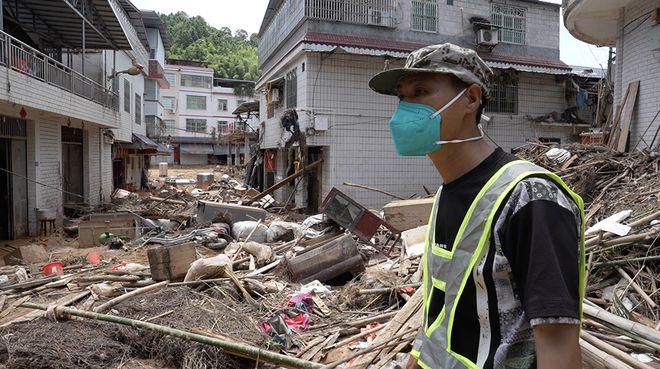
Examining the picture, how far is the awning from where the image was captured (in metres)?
51.1

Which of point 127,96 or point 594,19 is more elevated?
point 594,19

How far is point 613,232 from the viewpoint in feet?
16.6

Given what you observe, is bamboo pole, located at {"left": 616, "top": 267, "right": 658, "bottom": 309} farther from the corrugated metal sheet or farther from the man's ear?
the corrugated metal sheet

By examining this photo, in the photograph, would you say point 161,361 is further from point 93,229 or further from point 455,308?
point 93,229

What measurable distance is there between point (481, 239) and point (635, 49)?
37.6ft

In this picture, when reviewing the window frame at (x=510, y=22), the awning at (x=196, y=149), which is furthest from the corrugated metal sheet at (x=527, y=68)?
the awning at (x=196, y=149)

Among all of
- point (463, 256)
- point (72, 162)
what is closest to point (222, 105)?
point (72, 162)

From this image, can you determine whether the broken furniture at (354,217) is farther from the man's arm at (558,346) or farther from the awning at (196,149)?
the awning at (196,149)

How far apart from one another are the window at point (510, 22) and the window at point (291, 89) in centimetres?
795

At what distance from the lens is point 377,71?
14.9 m

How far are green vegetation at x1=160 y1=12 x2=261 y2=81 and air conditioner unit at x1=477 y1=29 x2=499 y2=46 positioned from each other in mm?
49664

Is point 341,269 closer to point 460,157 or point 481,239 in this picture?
point 460,157

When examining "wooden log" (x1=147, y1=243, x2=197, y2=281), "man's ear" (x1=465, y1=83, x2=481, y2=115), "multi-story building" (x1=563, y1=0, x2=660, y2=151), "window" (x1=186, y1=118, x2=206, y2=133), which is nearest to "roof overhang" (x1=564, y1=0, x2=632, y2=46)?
"multi-story building" (x1=563, y1=0, x2=660, y2=151)

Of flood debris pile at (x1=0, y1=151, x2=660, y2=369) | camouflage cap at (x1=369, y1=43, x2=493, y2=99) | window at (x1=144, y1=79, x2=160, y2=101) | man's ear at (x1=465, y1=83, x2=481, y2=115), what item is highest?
window at (x1=144, y1=79, x2=160, y2=101)
